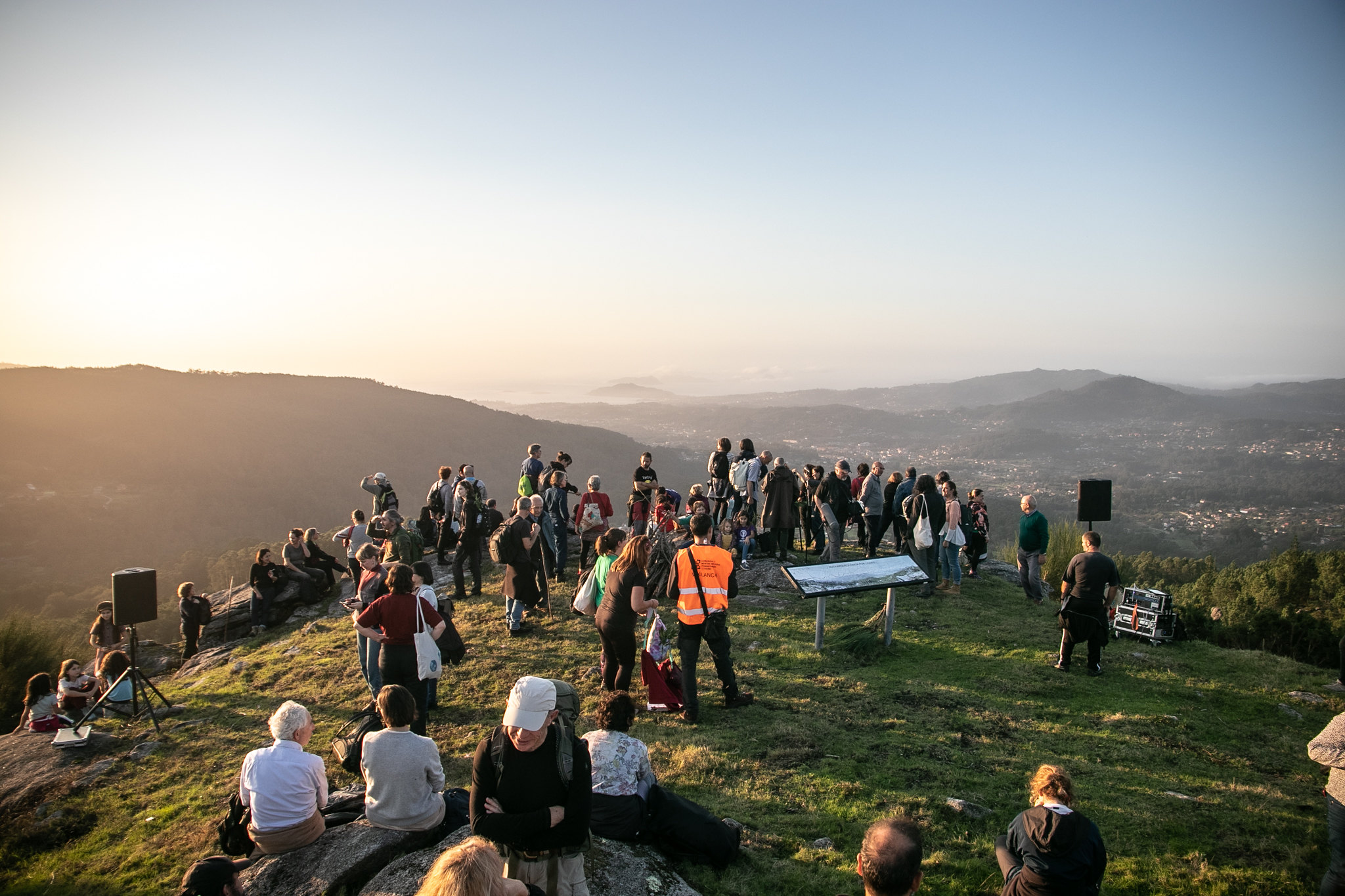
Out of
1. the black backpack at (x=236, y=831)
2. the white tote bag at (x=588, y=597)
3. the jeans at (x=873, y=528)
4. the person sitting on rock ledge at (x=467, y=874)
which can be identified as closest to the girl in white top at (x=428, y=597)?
the white tote bag at (x=588, y=597)

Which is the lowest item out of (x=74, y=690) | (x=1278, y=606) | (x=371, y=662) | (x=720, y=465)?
(x=1278, y=606)

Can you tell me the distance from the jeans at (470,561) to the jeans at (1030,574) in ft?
32.5

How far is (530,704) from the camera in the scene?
9.85ft

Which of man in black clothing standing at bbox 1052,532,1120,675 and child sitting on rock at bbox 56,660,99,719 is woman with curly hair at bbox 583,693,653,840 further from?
child sitting on rock at bbox 56,660,99,719

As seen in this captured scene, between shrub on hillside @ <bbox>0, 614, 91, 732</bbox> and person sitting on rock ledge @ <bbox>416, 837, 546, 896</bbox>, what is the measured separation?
14.7 meters

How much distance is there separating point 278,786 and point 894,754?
5.22 metres

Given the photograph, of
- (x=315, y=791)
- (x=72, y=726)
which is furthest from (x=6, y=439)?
(x=315, y=791)

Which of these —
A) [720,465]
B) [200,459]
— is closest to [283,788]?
[720,465]

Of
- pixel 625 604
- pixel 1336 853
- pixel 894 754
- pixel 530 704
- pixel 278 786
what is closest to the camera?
pixel 530 704

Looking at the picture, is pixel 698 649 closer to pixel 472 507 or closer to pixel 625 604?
pixel 625 604

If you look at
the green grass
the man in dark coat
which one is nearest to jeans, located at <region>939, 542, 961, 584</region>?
the green grass

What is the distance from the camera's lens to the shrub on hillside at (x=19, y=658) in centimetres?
1180

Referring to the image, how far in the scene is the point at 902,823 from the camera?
2881mm

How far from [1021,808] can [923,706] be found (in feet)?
6.91
